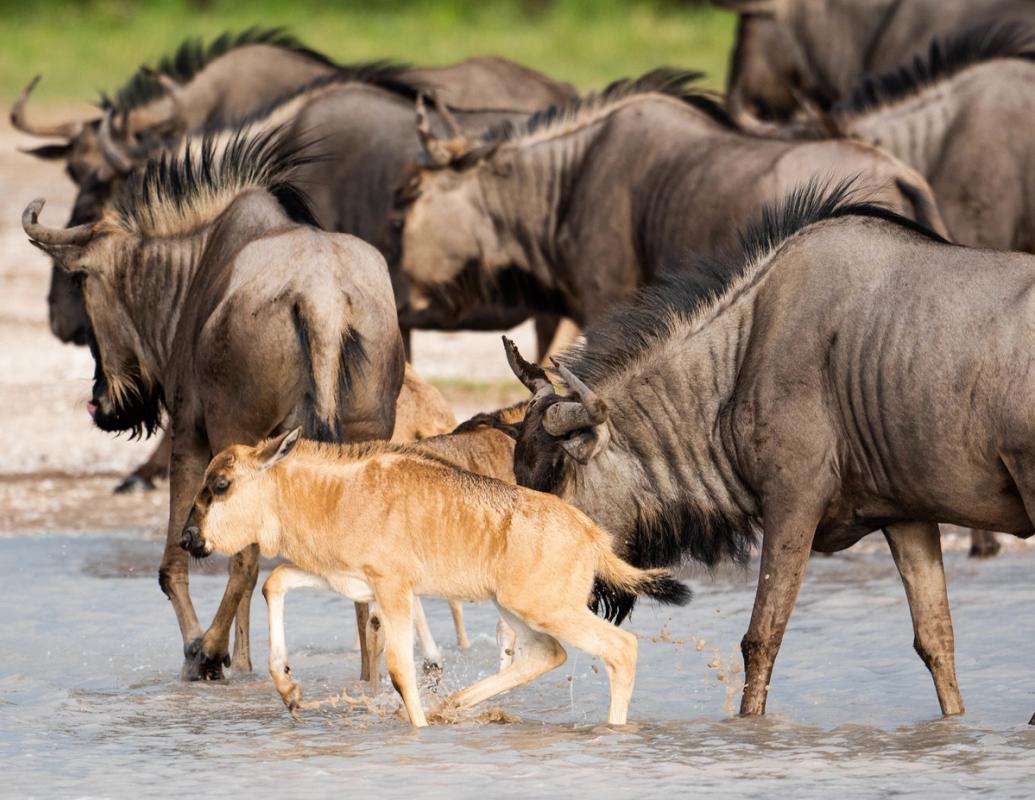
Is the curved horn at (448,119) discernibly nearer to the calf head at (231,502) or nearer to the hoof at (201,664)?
the hoof at (201,664)

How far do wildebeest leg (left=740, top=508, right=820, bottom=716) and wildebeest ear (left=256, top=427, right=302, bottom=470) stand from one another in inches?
57.9

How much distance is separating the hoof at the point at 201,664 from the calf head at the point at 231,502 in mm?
1073

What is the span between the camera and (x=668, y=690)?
22.5 feet

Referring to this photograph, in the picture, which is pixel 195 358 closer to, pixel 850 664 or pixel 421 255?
pixel 850 664

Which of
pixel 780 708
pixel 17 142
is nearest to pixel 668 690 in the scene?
pixel 780 708

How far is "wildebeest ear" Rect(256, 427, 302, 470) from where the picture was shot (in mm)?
5930

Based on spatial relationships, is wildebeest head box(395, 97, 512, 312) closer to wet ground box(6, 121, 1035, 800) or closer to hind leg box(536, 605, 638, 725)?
wet ground box(6, 121, 1035, 800)

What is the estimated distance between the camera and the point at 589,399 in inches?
243

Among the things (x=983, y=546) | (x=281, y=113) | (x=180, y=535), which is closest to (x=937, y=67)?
(x=983, y=546)

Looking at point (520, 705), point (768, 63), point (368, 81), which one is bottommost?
point (520, 705)

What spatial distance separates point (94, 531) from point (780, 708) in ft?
15.5

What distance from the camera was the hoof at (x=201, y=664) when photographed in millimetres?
7023

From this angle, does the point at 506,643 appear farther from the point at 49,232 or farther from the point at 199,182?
the point at 49,232

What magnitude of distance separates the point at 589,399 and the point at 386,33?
22624mm
